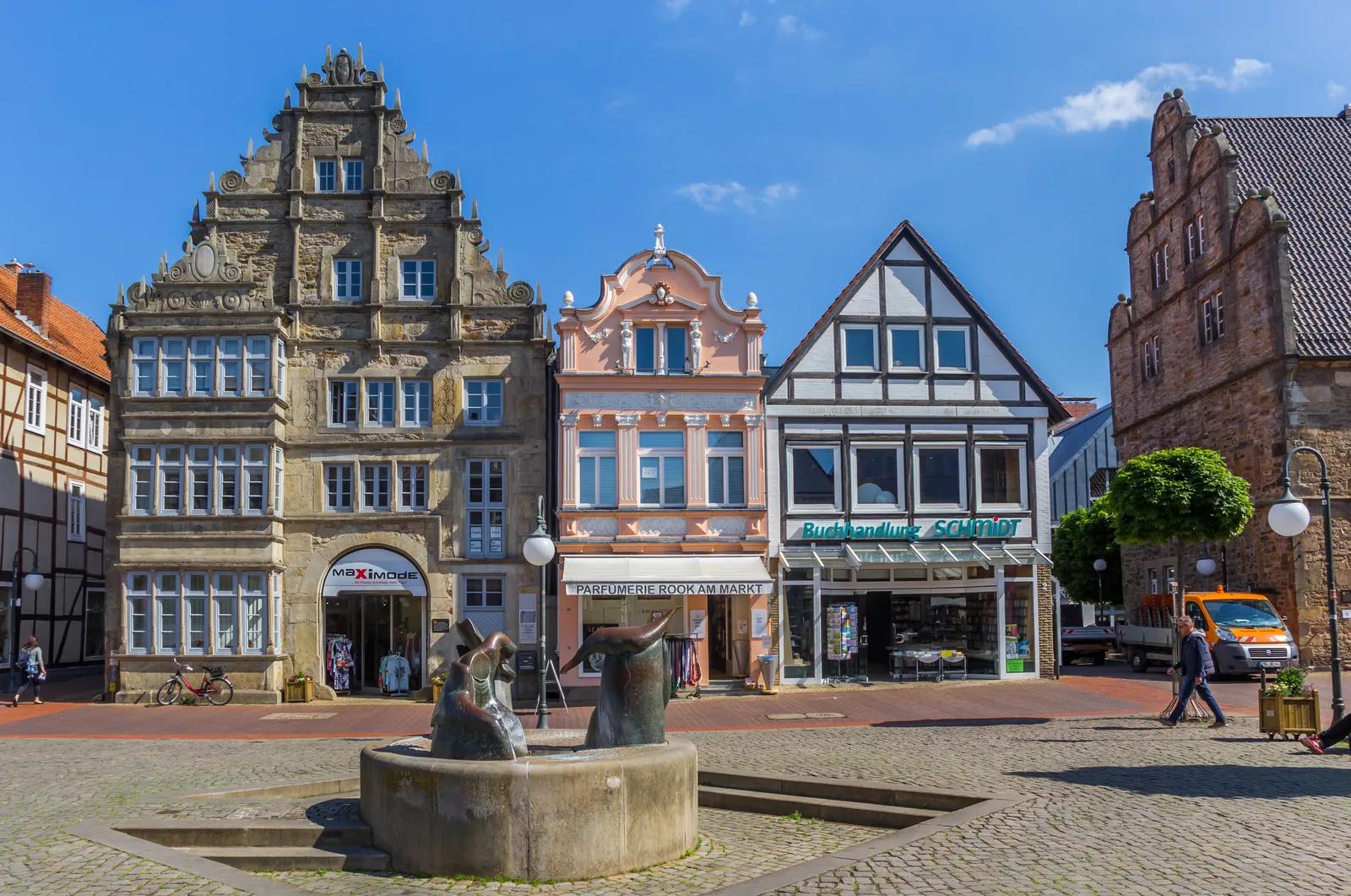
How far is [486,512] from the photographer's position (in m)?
29.6

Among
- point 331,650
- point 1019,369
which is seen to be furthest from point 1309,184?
point 331,650

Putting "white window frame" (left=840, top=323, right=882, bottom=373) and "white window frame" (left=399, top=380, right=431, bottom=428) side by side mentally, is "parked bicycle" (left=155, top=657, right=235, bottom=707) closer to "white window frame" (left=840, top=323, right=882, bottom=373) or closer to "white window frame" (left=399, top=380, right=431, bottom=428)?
"white window frame" (left=399, top=380, right=431, bottom=428)

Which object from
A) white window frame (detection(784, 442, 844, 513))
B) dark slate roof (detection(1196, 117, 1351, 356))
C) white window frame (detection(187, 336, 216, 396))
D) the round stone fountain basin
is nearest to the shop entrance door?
white window frame (detection(187, 336, 216, 396))

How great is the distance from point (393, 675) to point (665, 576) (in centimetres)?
696

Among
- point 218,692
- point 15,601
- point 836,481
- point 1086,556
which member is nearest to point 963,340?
point 836,481

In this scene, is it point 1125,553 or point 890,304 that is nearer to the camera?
point 890,304

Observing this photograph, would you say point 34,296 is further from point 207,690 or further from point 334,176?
point 207,690

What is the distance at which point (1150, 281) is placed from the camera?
42.3 metres

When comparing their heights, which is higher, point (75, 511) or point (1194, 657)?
point (75, 511)

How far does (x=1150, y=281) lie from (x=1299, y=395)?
1030 cm

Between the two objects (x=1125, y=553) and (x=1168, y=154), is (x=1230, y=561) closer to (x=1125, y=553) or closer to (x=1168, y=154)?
(x=1125, y=553)

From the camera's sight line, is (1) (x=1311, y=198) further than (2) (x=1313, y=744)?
Yes

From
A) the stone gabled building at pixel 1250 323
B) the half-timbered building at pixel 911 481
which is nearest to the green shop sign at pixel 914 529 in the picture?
the half-timbered building at pixel 911 481

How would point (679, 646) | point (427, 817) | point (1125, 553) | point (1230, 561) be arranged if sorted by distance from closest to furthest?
point (427, 817) → point (679, 646) → point (1230, 561) → point (1125, 553)
